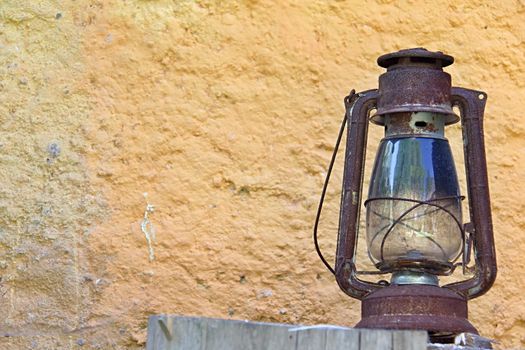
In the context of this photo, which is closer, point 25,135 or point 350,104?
point 350,104

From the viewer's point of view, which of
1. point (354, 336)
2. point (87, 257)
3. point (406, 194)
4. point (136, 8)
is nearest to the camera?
point (354, 336)

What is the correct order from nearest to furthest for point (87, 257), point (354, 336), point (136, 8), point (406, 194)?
point (354, 336), point (406, 194), point (87, 257), point (136, 8)

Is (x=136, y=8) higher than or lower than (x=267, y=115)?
higher

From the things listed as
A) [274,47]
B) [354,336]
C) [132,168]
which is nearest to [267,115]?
[274,47]

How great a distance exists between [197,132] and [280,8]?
380 millimetres

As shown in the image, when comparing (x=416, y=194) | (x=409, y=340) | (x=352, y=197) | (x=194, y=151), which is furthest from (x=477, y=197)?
(x=194, y=151)

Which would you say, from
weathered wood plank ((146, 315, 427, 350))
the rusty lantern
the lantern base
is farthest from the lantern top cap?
weathered wood plank ((146, 315, 427, 350))

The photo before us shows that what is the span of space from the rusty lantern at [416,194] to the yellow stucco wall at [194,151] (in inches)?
16.0

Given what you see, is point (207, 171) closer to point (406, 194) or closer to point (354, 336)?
point (406, 194)

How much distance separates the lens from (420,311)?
Answer: 2283 mm

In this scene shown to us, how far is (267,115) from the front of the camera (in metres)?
2.90

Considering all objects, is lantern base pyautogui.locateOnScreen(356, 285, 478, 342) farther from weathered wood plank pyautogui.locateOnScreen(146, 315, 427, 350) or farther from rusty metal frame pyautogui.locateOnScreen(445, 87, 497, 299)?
weathered wood plank pyautogui.locateOnScreen(146, 315, 427, 350)

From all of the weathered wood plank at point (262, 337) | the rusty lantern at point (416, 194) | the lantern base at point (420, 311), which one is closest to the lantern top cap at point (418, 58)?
the rusty lantern at point (416, 194)

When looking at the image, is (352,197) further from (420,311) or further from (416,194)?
(420,311)
